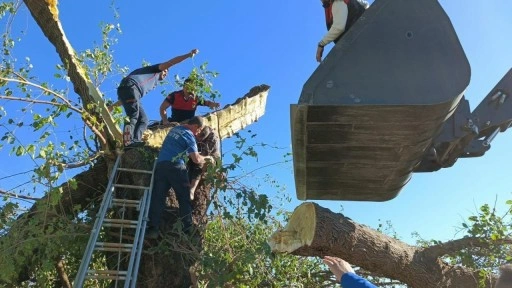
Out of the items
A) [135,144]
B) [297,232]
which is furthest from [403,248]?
[135,144]

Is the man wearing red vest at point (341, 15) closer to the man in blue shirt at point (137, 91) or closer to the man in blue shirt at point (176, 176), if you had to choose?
the man in blue shirt at point (176, 176)

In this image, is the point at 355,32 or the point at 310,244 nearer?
the point at 355,32

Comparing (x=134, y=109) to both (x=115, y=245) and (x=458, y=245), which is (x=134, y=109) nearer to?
(x=115, y=245)

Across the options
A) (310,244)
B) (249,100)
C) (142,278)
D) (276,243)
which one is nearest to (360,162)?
(310,244)

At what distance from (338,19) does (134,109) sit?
3.35m

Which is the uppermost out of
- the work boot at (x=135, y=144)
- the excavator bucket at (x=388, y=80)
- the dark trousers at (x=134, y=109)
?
the dark trousers at (x=134, y=109)

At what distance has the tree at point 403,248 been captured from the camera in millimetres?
4543

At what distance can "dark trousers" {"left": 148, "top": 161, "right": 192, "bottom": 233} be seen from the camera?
214 inches

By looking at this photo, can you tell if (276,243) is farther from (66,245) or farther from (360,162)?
(66,245)

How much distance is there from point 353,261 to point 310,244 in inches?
20.2

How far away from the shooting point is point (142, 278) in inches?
214

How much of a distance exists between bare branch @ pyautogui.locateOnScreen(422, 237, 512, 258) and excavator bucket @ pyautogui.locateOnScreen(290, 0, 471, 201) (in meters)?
1.40

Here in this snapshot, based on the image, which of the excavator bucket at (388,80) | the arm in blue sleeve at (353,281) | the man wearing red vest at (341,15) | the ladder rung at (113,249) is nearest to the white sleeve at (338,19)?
the man wearing red vest at (341,15)

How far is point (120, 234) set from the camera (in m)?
5.39
